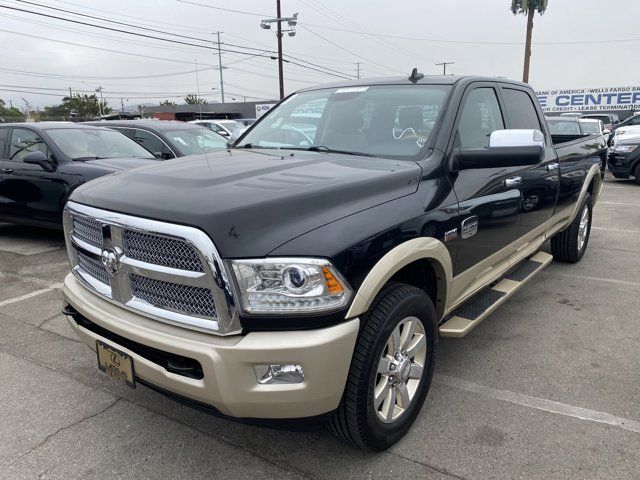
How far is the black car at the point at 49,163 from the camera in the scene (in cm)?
627

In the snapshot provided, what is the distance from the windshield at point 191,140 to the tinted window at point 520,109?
5060 mm

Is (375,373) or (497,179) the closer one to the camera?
(375,373)

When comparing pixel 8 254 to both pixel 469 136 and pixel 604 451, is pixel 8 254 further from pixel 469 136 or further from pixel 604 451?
pixel 604 451

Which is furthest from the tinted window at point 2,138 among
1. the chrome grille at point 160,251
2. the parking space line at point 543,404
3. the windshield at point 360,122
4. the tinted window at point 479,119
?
the parking space line at point 543,404

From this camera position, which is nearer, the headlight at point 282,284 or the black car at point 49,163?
the headlight at point 282,284

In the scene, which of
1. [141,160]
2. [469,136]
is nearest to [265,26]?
[141,160]

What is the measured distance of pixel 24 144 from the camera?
6852 millimetres

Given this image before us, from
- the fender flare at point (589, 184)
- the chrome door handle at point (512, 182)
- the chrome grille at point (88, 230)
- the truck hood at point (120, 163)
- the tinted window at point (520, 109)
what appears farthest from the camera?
the truck hood at point (120, 163)

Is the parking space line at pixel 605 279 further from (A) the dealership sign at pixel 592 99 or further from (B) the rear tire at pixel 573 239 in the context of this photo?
(A) the dealership sign at pixel 592 99

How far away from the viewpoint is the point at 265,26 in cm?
2695

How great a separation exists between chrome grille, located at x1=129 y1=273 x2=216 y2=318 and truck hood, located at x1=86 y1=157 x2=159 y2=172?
4.22 m

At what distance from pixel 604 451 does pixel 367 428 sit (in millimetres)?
1246

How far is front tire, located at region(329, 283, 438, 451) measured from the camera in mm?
2211

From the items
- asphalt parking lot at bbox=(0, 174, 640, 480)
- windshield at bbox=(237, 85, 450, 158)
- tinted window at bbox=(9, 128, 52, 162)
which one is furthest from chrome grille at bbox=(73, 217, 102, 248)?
tinted window at bbox=(9, 128, 52, 162)
